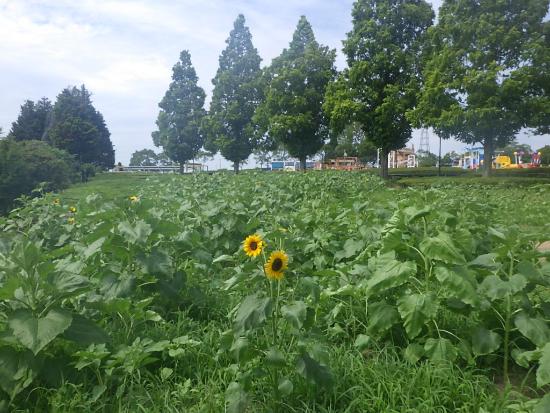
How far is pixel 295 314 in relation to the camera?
2.07 m

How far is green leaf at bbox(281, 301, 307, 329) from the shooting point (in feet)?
6.68

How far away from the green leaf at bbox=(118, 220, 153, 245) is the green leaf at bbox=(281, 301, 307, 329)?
52.6 inches

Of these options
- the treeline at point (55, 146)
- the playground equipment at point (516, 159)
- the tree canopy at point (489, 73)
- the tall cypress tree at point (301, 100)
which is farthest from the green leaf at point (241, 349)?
the playground equipment at point (516, 159)

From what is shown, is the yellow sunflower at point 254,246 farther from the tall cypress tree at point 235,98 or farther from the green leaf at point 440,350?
the tall cypress tree at point 235,98

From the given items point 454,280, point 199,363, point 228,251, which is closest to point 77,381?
point 199,363

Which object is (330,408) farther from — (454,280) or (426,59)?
(426,59)

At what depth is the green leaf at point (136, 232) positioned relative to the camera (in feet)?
10.0

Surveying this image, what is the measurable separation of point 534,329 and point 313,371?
112 centimetres

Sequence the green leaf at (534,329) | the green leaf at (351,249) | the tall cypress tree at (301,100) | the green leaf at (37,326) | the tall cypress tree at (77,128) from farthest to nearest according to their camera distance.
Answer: the tall cypress tree at (77,128) < the tall cypress tree at (301,100) < the green leaf at (351,249) < the green leaf at (534,329) < the green leaf at (37,326)

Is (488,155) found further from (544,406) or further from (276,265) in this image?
(544,406)

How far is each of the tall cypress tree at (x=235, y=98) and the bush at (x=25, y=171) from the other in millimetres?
22540

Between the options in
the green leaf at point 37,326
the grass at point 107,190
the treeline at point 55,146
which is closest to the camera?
the green leaf at point 37,326

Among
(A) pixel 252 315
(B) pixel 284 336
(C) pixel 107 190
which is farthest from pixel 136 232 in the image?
(C) pixel 107 190

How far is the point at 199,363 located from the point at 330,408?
927 millimetres
